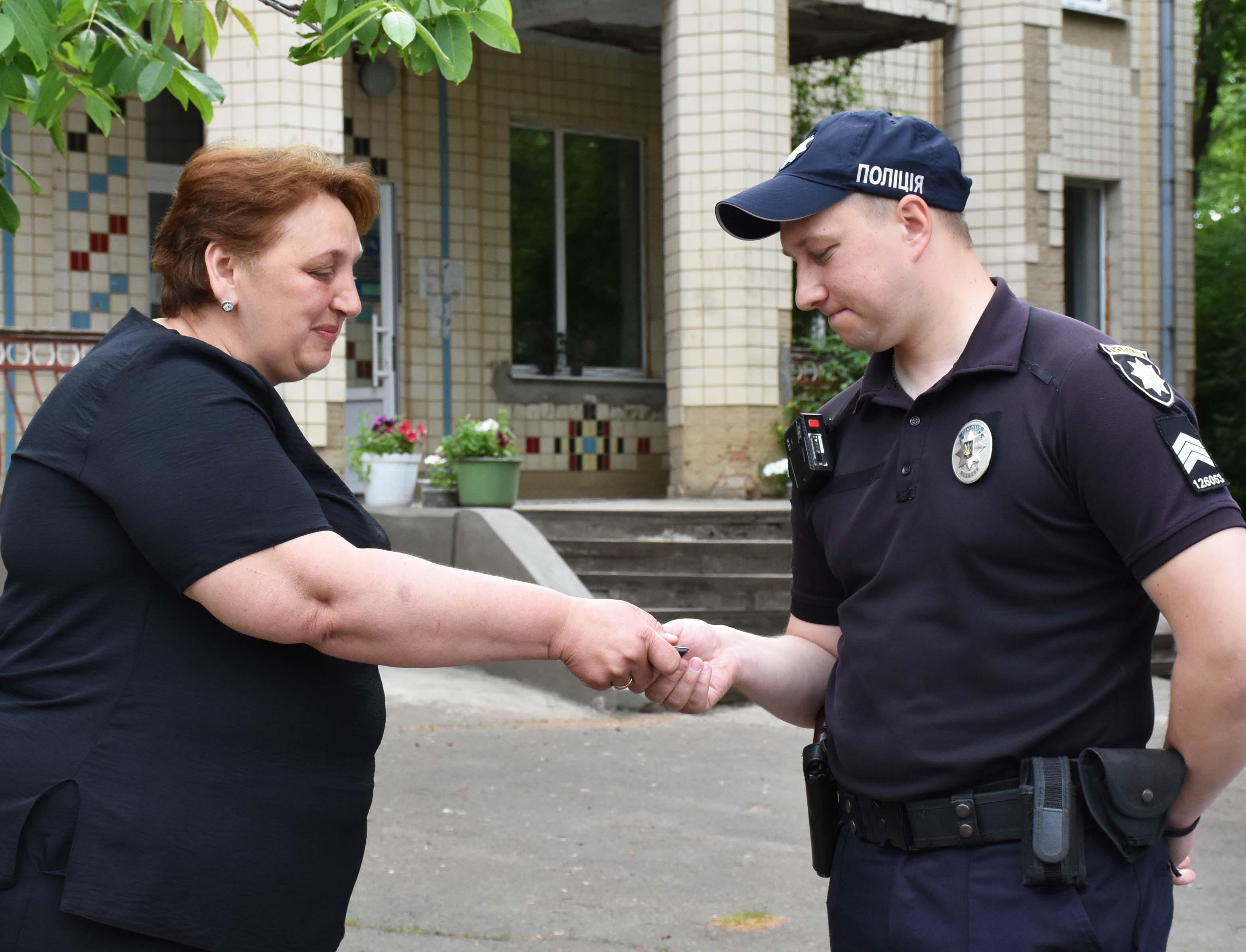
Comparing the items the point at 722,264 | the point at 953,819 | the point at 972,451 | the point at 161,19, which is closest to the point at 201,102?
the point at 161,19

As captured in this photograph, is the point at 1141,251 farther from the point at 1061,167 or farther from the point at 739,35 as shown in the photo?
the point at 739,35

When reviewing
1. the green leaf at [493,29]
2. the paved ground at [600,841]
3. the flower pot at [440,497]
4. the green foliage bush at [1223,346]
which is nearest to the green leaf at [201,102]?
the green leaf at [493,29]

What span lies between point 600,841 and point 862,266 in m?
3.33

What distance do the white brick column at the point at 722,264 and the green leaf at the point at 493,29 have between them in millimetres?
8208

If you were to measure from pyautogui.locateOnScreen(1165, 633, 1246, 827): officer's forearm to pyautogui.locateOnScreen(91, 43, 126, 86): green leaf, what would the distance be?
241cm

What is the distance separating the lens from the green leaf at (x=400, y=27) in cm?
246

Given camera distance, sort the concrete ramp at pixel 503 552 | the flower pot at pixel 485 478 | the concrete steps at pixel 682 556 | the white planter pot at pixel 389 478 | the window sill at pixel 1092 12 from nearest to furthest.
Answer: the concrete ramp at pixel 503 552 < the concrete steps at pixel 682 556 < the flower pot at pixel 485 478 < the white planter pot at pixel 389 478 < the window sill at pixel 1092 12

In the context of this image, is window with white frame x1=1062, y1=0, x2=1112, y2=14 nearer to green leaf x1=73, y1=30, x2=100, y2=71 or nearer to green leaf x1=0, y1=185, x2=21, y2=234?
green leaf x1=73, y1=30, x2=100, y2=71

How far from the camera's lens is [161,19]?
A: 2.98 meters

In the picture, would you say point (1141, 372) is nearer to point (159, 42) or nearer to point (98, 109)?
point (159, 42)

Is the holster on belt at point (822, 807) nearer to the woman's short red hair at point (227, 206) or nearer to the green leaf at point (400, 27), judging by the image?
the woman's short red hair at point (227, 206)

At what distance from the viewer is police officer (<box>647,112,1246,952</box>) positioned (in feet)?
6.24

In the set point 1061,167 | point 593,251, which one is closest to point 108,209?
point 593,251

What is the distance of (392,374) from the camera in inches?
468
